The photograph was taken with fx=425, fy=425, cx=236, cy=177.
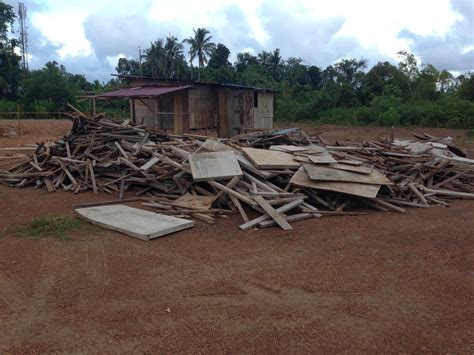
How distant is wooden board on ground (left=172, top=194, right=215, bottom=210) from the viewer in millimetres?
8020

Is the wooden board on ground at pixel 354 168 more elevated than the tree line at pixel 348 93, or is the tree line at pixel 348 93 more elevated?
the tree line at pixel 348 93

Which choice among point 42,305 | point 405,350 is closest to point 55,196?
point 42,305

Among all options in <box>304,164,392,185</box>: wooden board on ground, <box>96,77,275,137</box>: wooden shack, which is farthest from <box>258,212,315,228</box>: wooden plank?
<box>96,77,275,137</box>: wooden shack

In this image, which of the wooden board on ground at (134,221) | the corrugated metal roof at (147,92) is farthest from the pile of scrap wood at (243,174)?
the corrugated metal roof at (147,92)

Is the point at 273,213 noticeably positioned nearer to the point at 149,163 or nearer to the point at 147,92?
the point at 149,163

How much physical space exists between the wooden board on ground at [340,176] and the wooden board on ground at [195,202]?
A: 2.08 meters

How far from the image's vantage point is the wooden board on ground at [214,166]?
8.40 m

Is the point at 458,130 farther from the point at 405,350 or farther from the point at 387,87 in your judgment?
the point at 405,350

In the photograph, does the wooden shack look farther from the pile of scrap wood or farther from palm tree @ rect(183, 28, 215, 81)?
palm tree @ rect(183, 28, 215, 81)

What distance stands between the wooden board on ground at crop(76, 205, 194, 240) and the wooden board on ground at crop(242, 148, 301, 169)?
7.91ft

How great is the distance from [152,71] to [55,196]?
2006 inches

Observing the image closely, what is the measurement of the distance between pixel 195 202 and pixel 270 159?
2.05 m

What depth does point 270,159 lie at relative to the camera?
30.5 feet

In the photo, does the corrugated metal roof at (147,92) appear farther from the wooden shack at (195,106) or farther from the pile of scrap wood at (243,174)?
the pile of scrap wood at (243,174)
